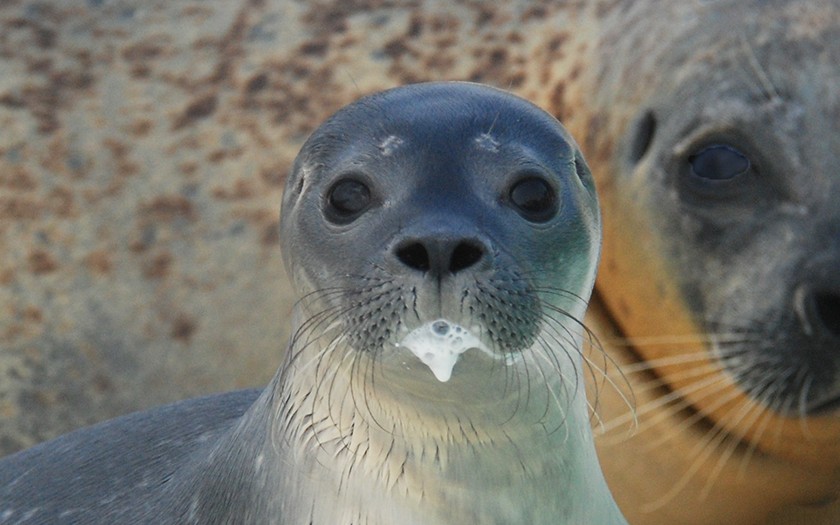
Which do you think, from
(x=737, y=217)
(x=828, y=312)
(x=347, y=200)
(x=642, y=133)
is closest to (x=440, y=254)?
(x=347, y=200)

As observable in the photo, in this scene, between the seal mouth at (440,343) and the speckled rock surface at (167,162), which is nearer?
the seal mouth at (440,343)

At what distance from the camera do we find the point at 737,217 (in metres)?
4.08

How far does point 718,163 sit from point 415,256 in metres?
1.90

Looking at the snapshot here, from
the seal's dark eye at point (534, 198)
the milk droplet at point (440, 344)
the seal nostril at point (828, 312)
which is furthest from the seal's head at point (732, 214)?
the milk droplet at point (440, 344)

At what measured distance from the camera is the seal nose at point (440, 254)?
2395 mm

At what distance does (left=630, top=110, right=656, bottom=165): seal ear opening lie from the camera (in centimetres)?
446

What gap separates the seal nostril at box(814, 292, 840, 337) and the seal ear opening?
2.66ft

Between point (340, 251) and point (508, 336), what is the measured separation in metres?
0.33

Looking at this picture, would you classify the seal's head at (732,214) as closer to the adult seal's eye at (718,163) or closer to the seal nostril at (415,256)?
the adult seal's eye at (718,163)

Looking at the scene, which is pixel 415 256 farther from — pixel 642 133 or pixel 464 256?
pixel 642 133

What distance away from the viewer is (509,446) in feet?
9.02

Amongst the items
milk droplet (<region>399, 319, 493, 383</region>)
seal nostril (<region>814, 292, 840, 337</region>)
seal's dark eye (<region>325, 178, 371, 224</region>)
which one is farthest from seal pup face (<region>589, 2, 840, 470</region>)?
milk droplet (<region>399, 319, 493, 383</region>)

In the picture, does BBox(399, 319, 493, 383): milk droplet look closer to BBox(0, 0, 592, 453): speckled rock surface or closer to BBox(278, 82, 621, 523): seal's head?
BBox(278, 82, 621, 523): seal's head

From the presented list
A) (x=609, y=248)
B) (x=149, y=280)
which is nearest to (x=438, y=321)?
(x=609, y=248)
